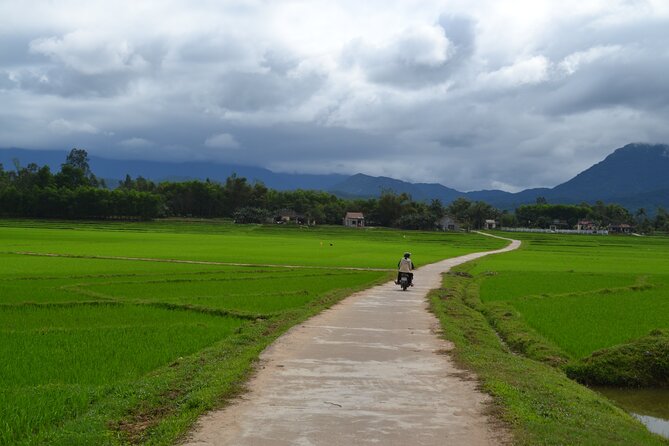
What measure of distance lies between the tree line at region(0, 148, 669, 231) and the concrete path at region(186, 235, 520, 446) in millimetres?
110737

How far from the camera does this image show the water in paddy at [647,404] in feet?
30.0

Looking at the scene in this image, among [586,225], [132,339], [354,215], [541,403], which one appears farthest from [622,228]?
[541,403]

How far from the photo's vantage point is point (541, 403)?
8.13 m

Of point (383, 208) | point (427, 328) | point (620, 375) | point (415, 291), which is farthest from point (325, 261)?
point (383, 208)

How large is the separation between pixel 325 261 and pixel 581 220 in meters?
148

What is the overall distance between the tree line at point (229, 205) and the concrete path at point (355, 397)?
363 feet

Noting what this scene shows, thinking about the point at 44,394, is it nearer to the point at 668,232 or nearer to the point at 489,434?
the point at 489,434

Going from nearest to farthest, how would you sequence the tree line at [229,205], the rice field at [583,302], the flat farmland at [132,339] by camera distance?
1. the flat farmland at [132,339]
2. the rice field at [583,302]
3. the tree line at [229,205]

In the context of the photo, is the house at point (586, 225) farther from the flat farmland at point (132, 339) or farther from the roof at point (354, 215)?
the flat farmland at point (132, 339)

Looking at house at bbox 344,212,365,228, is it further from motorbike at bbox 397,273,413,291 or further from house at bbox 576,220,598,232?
motorbike at bbox 397,273,413,291

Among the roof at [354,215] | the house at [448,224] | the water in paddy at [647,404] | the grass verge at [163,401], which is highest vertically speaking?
the roof at [354,215]

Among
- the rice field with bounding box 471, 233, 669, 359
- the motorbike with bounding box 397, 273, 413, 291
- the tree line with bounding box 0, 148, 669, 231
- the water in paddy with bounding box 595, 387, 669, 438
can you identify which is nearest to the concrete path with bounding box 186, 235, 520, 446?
the water in paddy with bounding box 595, 387, 669, 438

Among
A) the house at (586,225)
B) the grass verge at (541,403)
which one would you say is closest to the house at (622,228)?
the house at (586,225)

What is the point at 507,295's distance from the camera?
22.9 metres
